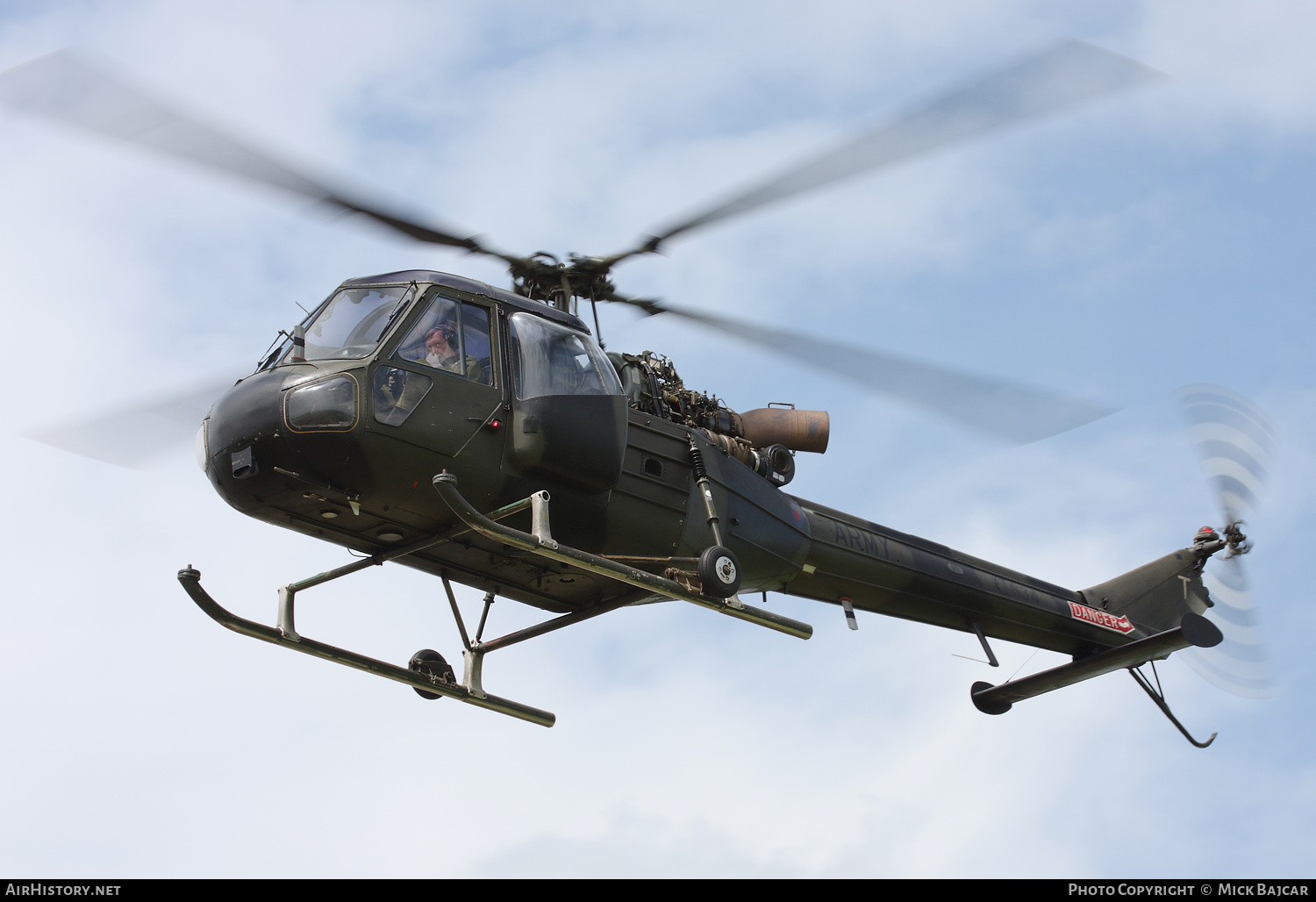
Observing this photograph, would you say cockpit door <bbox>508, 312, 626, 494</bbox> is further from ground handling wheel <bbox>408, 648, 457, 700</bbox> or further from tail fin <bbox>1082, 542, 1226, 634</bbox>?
tail fin <bbox>1082, 542, 1226, 634</bbox>

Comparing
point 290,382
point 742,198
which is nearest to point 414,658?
point 290,382

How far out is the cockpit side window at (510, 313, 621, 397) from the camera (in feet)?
40.9

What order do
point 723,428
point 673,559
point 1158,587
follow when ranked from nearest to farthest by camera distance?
point 673,559, point 723,428, point 1158,587

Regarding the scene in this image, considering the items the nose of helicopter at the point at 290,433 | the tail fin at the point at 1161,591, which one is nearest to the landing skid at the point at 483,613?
the nose of helicopter at the point at 290,433

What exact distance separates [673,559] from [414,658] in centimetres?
257

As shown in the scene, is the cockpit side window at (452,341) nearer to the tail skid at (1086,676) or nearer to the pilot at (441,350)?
the pilot at (441,350)

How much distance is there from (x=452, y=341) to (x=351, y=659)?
9.70 ft

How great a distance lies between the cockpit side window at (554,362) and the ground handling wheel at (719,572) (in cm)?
168

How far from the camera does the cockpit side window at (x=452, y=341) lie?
12.0 m

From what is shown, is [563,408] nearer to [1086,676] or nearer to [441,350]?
[441,350]

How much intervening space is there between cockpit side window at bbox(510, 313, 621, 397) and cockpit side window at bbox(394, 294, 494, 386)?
275 millimetres

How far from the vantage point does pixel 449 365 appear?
12.1 m

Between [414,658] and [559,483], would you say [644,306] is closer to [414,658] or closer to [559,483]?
[559,483]

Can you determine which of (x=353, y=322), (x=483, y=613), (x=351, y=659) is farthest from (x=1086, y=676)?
(x=353, y=322)
